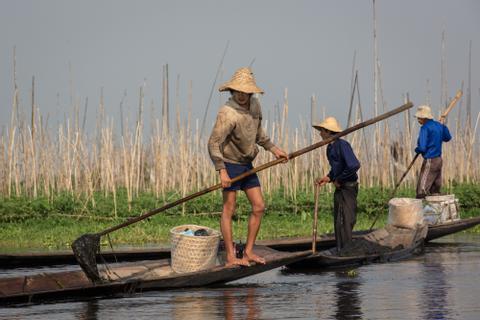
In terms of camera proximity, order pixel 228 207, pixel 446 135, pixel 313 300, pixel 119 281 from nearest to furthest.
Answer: pixel 313 300, pixel 119 281, pixel 228 207, pixel 446 135

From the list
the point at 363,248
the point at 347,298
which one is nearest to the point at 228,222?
the point at 347,298

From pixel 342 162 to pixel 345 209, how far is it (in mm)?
492

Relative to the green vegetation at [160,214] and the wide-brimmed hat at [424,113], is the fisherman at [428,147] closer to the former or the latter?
the wide-brimmed hat at [424,113]

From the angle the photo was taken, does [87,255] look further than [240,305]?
Yes

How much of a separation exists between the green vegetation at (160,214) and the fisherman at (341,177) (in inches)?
150

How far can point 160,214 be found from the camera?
634 inches

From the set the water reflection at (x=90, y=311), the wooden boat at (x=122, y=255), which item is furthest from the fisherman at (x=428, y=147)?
the water reflection at (x=90, y=311)

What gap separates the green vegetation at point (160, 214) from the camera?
14.7 m

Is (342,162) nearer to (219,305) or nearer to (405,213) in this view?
(405,213)

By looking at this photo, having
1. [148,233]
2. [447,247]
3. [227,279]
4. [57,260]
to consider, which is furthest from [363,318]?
[148,233]

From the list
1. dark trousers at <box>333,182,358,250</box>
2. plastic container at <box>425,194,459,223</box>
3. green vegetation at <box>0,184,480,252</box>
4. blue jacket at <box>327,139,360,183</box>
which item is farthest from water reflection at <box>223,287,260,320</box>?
green vegetation at <box>0,184,480,252</box>

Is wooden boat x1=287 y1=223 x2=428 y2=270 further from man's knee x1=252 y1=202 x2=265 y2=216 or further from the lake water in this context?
man's knee x1=252 y1=202 x2=265 y2=216

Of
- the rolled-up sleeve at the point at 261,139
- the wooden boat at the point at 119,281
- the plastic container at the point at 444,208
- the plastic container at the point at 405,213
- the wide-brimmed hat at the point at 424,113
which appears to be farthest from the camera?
the wide-brimmed hat at the point at 424,113

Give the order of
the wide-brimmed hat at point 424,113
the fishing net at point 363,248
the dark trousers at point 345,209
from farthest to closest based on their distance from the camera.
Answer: the wide-brimmed hat at point 424,113
the fishing net at point 363,248
the dark trousers at point 345,209
